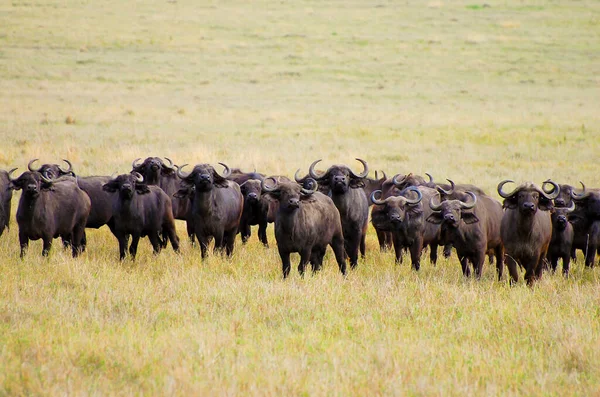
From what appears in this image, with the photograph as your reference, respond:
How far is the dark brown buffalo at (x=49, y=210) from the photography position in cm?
1220

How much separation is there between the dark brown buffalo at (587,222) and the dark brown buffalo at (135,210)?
6.58m

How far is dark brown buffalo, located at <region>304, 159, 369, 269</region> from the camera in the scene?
1281 centimetres

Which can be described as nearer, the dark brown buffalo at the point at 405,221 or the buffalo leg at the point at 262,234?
the dark brown buffalo at the point at 405,221

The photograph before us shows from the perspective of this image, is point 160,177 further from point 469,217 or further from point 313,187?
point 469,217

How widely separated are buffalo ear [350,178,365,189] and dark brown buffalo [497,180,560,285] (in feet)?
8.00

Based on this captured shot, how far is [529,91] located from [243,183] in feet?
111

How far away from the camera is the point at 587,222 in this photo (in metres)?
12.6

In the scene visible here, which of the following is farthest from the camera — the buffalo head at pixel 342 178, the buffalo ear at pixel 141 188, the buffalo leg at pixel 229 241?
the buffalo leg at pixel 229 241

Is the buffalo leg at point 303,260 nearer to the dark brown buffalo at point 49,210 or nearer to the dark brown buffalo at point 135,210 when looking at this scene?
the dark brown buffalo at point 135,210

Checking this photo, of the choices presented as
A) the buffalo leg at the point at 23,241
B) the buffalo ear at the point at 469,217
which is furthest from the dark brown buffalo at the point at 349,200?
the buffalo leg at the point at 23,241

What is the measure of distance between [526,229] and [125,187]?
603 centimetres

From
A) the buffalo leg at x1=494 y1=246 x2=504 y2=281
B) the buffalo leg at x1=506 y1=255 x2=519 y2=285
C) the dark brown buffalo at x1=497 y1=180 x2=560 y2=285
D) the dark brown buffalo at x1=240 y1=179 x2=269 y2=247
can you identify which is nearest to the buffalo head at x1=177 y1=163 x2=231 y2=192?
the dark brown buffalo at x1=240 y1=179 x2=269 y2=247

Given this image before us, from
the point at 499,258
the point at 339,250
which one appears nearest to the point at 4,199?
the point at 339,250

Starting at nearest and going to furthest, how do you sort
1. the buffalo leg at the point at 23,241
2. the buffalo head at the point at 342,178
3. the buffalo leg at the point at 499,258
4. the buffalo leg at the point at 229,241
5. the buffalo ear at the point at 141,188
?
the buffalo leg at the point at 23,241
the buffalo leg at the point at 499,258
the buffalo head at the point at 342,178
the buffalo ear at the point at 141,188
the buffalo leg at the point at 229,241
